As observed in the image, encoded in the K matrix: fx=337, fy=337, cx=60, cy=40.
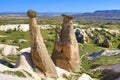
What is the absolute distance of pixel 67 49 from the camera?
106 feet

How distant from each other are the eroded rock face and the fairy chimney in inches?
207

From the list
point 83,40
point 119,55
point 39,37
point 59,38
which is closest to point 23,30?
point 83,40

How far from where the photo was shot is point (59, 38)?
33.1 metres

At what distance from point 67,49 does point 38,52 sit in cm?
595

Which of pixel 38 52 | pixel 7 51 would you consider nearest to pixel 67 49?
pixel 38 52

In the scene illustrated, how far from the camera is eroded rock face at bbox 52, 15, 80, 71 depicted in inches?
1272

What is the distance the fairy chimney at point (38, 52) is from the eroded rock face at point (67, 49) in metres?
5.26

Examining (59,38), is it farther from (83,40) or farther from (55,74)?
(83,40)

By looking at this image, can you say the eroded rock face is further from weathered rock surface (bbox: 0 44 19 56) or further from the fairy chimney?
weathered rock surface (bbox: 0 44 19 56)

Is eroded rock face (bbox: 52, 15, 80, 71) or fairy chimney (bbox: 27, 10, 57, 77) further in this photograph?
eroded rock face (bbox: 52, 15, 80, 71)

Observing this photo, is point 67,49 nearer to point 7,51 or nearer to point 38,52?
point 38,52

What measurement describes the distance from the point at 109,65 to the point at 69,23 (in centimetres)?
A: 631

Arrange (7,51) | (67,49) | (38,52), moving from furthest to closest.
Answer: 1. (7,51)
2. (67,49)
3. (38,52)

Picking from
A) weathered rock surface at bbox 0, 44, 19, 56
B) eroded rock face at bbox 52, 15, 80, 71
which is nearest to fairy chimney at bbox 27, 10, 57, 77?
eroded rock face at bbox 52, 15, 80, 71
